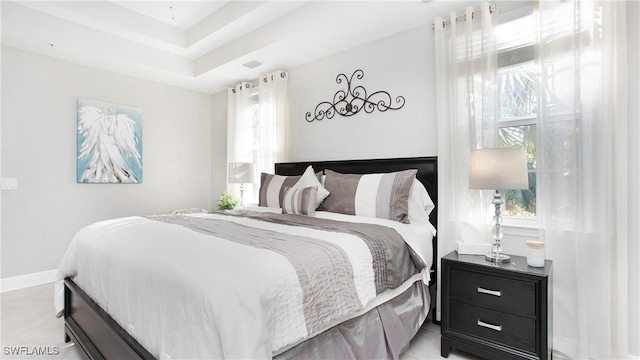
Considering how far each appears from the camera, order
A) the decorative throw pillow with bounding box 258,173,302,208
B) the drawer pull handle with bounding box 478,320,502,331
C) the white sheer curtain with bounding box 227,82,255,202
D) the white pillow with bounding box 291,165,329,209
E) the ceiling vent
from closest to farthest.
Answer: the drawer pull handle with bounding box 478,320,502,331, the white pillow with bounding box 291,165,329,209, the decorative throw pillow with bounding box 258,173,302,208, the ceiling vent, the white sheer curtain with bounding box 227,82,255,202

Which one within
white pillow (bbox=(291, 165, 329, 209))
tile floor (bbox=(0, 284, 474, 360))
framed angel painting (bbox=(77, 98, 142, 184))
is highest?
framed angel painting (bbox=(77, 98, 142, 184))

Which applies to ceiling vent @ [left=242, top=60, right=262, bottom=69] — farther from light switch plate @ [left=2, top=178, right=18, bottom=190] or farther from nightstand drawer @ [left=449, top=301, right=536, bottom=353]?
nightstand drawer @ [left=449, top=301, right=536, bottom=353]

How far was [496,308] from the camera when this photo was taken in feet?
5.95

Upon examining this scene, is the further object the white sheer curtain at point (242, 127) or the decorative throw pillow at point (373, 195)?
the white sheer curtain at point (242, 127)

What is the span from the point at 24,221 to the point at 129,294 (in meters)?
3.00

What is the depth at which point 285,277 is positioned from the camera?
1240 millimetres

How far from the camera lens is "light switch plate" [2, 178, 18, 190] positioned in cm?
325

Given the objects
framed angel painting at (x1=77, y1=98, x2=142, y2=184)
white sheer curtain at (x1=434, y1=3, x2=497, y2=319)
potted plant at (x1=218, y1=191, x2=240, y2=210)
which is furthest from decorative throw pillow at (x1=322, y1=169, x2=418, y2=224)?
framed angel painting at (x1=77, y1=98, x2=142, y2=184)

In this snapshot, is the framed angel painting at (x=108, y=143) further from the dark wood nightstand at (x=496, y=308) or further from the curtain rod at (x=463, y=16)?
the dark wood nightstand at (x=496, y=308)

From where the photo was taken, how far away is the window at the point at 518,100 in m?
2.25

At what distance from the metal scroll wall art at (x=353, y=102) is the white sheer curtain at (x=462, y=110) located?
1.71ft

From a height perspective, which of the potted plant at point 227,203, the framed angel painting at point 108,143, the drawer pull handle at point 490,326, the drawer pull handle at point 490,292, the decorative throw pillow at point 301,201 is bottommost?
the drawer pull handle at point 490,326

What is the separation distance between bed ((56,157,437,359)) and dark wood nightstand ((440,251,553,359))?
0.21 metres

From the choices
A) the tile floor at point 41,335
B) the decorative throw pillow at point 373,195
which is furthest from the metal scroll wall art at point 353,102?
the tile floor at point 41,335
